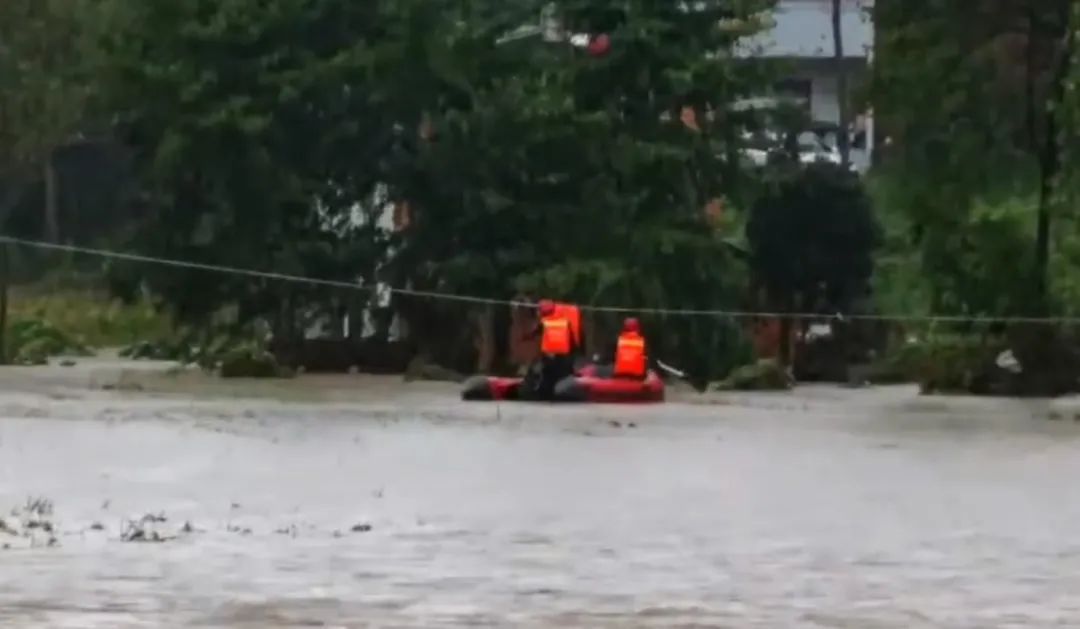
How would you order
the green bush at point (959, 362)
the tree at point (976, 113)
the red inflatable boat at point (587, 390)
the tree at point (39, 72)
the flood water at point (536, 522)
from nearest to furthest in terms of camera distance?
the flood water at point (536, 522), the red inflatable boat at point (587, 390), the tree at point (976, 113), the green bush at point (959, 362), the tree at point (39, 72)

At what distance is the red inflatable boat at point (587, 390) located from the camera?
34188 mm

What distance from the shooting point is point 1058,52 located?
39.4 metres

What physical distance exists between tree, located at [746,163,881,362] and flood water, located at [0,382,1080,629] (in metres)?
18.2

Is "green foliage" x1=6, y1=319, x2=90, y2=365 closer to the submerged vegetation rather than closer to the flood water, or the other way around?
the submerged vegetation

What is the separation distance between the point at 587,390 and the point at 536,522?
56.6 feet

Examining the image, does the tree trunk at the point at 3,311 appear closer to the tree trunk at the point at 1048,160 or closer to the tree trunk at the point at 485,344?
the tree trunk at the point at 485,344

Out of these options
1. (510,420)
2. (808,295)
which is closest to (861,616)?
(510,420)

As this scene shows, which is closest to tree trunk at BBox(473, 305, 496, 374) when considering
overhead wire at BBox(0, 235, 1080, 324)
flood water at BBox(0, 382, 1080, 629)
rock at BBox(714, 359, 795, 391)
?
overhead wire at BBox(0, 235, 1080, 324)

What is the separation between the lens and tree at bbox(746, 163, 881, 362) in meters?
48.5

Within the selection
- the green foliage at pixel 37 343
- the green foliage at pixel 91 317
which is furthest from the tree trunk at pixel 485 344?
the green foliage at pixel 91 317

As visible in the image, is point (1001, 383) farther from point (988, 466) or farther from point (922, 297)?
point (988, 466)

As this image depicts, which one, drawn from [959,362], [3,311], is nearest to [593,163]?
[959,362]

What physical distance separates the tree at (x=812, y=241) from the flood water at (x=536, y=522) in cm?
1820

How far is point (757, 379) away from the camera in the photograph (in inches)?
1672
